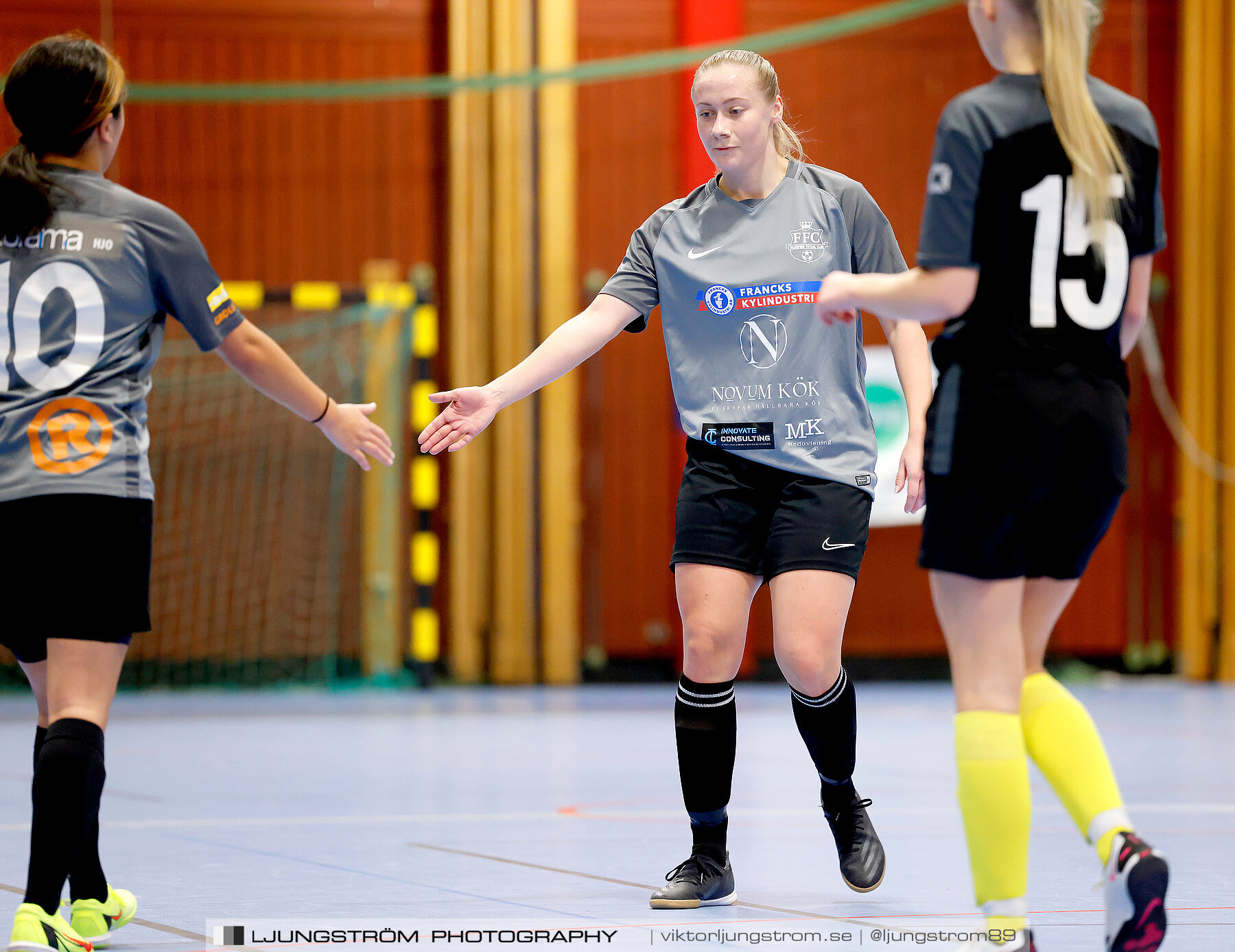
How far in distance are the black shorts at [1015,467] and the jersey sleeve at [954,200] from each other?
18 cm

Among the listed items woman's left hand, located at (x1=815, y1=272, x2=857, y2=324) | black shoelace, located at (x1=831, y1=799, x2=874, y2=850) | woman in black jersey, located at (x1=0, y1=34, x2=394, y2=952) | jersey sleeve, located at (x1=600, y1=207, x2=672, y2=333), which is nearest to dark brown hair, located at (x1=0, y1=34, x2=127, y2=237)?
woman in black jersey, located at (x1=0, y1=34, x2=394, y2=952)

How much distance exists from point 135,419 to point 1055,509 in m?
1.42

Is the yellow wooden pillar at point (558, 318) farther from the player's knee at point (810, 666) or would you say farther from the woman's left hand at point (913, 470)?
the woman's left hand at point (913, 470)

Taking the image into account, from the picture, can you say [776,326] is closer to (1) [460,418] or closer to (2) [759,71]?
(2) [759,71]

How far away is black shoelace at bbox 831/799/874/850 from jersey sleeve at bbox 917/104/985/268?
4.32 ft

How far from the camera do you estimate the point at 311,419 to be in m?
2.80

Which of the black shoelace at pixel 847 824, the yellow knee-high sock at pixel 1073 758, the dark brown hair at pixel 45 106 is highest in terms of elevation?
the dark brown hair at pixel 45 106

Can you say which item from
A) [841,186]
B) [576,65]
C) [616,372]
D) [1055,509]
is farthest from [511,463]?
[1055,509]

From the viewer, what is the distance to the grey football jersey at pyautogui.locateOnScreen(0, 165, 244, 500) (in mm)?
2430

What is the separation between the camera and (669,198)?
31.9 ft

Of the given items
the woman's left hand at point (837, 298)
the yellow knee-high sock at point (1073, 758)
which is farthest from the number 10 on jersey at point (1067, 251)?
the yellow knee-high sock at point (1073, 758)

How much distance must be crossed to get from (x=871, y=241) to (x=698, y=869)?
4.11 feet

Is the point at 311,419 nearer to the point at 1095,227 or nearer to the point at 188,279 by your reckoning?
the point at 188,279

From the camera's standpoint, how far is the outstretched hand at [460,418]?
288 centimetres
